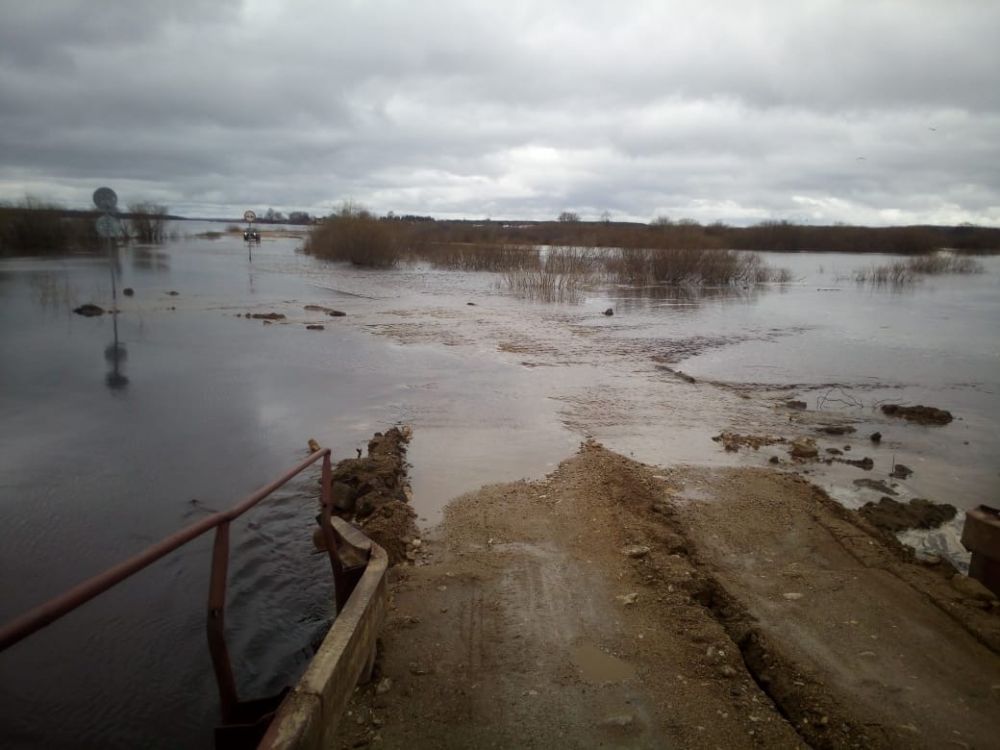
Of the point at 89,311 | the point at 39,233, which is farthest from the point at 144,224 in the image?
the point at 89,311

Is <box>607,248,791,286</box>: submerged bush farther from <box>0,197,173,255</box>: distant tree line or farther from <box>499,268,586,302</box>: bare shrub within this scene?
<box>0,197,173,255</box>: distant tree line

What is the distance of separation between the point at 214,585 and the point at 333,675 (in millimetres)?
632

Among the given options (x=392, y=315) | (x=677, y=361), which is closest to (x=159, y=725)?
(x=677, y=361)

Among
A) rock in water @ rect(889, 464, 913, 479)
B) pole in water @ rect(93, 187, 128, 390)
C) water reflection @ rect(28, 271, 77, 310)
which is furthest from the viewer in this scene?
water reflection @ rect(28, 271, 77, 310)

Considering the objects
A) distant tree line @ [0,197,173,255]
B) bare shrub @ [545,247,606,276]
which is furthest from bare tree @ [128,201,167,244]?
bare shrub @ [545,247,606,276]

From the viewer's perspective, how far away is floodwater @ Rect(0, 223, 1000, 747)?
4.21 m

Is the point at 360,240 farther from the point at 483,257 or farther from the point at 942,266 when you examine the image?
the point at 942,266

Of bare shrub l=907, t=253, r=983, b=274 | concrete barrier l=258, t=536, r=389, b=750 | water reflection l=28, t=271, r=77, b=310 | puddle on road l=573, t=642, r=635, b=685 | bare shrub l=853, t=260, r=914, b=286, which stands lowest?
puddle on road l=573, t=642, r=635, b=685

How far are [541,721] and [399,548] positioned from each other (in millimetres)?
2053

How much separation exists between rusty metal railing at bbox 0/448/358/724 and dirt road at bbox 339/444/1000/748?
0.53 metres

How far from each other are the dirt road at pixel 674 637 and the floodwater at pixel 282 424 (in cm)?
91

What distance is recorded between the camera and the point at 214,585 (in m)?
2.91

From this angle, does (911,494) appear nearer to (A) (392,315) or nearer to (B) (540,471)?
(B) (540,471)

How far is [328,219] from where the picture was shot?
4650 cm
